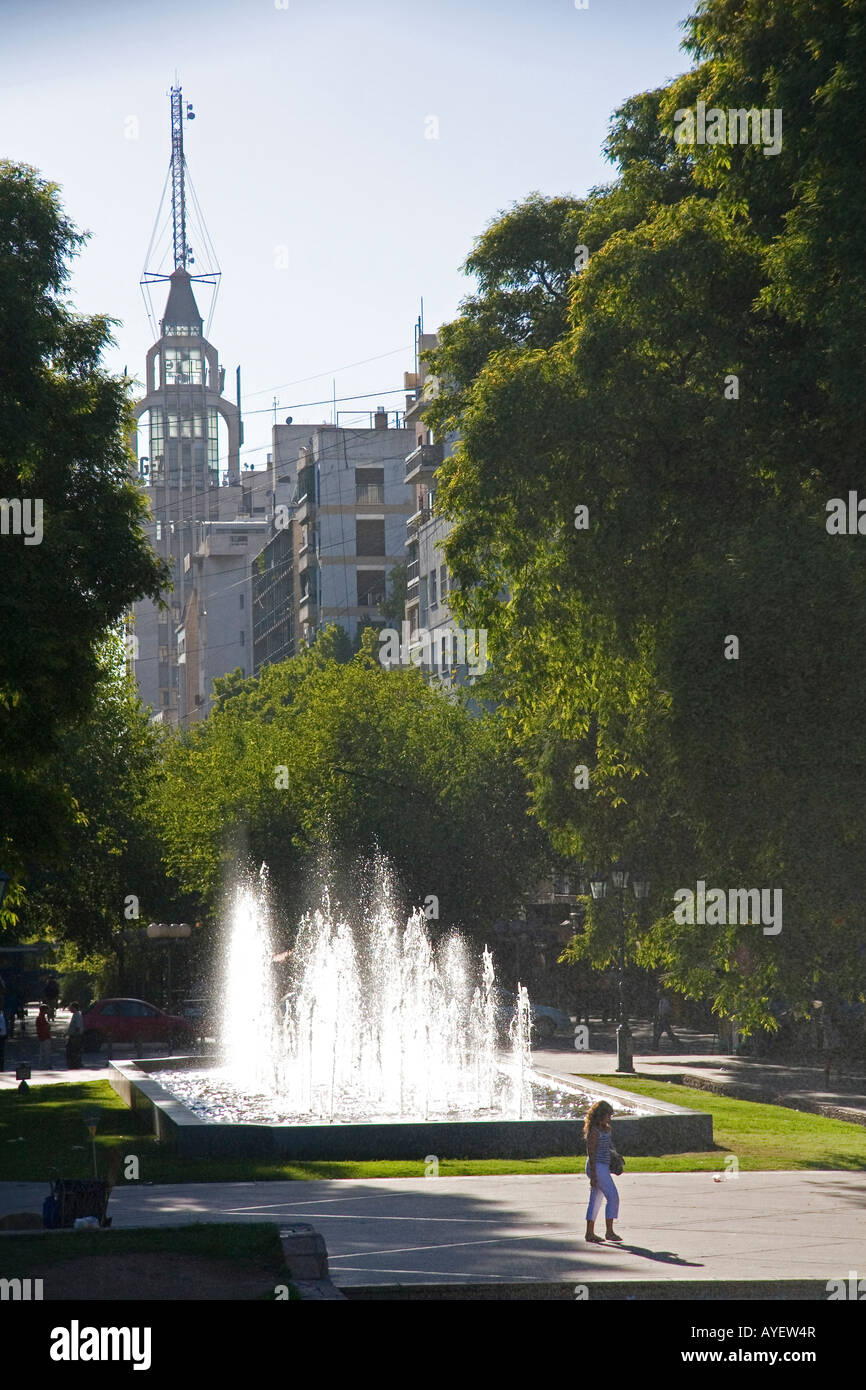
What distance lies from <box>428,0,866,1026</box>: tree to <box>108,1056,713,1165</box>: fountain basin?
3331 mm

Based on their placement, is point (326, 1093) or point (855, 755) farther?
point (326, 1093)

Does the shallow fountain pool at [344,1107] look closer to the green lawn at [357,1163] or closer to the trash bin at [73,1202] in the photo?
the green lawn at [357,1163]

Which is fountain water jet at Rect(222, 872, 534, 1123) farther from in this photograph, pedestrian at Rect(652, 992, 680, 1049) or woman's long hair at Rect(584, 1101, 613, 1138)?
woman's long hair at Rect(584, 1101, 613, 1138)

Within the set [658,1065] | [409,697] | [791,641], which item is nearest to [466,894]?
[409,697]

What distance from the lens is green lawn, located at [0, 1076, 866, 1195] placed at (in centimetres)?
1789

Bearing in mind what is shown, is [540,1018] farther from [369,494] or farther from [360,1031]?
[369,494]

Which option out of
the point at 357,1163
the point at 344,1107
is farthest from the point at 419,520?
the point at 357,1163

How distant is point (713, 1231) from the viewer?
44.9 feet

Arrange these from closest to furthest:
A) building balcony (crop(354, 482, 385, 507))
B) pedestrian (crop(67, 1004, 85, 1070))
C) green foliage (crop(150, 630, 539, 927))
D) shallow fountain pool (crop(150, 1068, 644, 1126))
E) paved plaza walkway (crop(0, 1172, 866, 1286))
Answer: paved plaza walkway (crop(0, 1172, 866, 1286)) → shallow fountain pool (crop(150, 1068, 644, 1126)) → pedestrian (crop(67, 1004, 85, 1070)) → green foliage (crop(150, 630, 539, 927)) → building balcony (crop(354, 482, 385, 507))

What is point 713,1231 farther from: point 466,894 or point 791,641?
point 466,894

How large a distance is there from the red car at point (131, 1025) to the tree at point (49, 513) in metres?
20.1

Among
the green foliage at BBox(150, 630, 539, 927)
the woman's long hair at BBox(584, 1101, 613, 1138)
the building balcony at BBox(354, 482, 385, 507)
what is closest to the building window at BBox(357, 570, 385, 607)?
the building balcony at BBox(354, 482, 385, 507)
